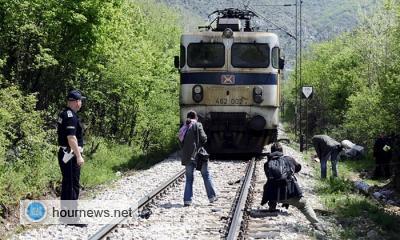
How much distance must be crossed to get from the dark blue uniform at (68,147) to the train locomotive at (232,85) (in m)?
8.46

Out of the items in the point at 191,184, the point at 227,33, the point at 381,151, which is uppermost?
the point at 227,33

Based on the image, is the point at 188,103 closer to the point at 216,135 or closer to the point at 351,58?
the point at 216,135

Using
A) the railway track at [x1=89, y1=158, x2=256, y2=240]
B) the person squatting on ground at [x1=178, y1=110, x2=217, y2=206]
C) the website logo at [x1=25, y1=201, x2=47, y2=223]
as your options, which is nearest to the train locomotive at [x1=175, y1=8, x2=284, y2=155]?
the railway track at [x1=89, y1=158, x2=256, y2=240]

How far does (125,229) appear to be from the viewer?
7.82 meters

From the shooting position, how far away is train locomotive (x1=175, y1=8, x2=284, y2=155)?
16.4 m

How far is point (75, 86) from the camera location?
16422 millimetres

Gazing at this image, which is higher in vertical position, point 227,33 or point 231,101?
point 227,33

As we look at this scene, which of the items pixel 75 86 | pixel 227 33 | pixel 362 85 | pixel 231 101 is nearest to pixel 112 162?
pixel 75 86

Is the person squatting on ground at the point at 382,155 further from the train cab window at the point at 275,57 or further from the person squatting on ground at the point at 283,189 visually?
the person squatting on ground at the point at 283,189

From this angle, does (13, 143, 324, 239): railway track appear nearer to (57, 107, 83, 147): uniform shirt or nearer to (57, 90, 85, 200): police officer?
(57, 90, 85, 200): police officer

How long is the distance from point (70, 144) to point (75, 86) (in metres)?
8.96

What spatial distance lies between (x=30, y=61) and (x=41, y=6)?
4.66 ft

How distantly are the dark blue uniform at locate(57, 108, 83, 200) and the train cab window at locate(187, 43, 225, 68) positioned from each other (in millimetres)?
9122

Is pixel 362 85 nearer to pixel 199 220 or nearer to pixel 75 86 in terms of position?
pixel 75 86
